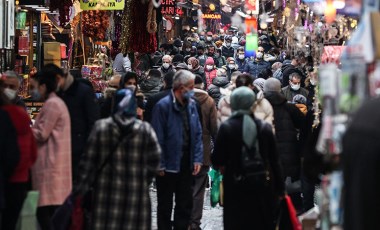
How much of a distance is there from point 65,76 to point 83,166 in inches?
75.4

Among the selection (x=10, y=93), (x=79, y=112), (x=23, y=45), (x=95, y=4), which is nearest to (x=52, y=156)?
(x=79, y=112)

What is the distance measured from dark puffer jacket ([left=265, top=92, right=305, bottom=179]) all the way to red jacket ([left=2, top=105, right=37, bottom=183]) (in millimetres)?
3561

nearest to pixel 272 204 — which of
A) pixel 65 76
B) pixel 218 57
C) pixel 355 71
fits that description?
pixel 65 76

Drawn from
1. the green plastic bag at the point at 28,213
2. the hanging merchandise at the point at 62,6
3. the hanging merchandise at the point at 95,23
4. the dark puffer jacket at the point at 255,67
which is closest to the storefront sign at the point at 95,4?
the hanging merchandise at the point at 62,6

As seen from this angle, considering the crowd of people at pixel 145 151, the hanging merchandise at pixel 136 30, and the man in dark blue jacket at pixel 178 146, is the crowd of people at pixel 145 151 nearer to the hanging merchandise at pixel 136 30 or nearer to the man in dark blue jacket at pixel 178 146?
the man in dark blue jacket at pixel 178 146

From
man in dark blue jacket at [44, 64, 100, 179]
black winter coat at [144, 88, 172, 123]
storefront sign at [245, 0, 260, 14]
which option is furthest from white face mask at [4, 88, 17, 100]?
storefront sign at [245, 0, 260, 14]

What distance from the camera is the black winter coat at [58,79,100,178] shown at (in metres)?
10.0

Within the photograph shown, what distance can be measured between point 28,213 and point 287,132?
3.76 m

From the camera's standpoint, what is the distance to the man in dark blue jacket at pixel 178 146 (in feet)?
35.1

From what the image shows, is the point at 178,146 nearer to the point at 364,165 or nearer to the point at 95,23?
the point at 364,165

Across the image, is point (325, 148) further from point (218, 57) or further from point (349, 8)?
point (218, 57)

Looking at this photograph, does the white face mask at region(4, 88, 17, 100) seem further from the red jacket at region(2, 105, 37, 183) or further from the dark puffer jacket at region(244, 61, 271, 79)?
the dark puffer jacket at region(244, 61, 271, 79)

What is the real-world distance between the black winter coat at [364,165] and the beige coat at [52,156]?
595cm

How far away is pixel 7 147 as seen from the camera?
869 cm
